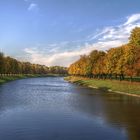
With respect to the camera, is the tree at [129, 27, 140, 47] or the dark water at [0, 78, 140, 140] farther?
the tree at [129, 27, 140, 47]

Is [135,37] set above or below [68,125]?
above

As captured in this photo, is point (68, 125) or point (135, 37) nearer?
point (68, 125)

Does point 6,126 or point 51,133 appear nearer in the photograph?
point 51,133

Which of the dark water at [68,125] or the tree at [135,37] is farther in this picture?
the tree at [135,37]

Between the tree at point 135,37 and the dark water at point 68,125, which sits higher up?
the tree at point 135,37

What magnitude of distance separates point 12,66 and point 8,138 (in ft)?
575

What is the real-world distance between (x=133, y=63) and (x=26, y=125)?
58.6 metres

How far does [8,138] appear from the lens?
26.0 m

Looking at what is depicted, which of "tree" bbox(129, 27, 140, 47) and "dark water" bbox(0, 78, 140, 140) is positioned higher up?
"tree" bbox(129, 27, 140, 47)

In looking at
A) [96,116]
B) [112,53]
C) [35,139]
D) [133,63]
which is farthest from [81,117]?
[112,53]

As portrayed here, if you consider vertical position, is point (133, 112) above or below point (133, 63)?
below

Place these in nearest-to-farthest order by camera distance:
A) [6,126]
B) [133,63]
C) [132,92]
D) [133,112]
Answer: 1. [6,126]
2. [133,112]
3. [132,92]
4. [133,63]

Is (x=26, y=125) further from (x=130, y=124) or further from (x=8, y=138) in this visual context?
(x=130, y=124)

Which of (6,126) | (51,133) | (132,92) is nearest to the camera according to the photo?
(51,133)
